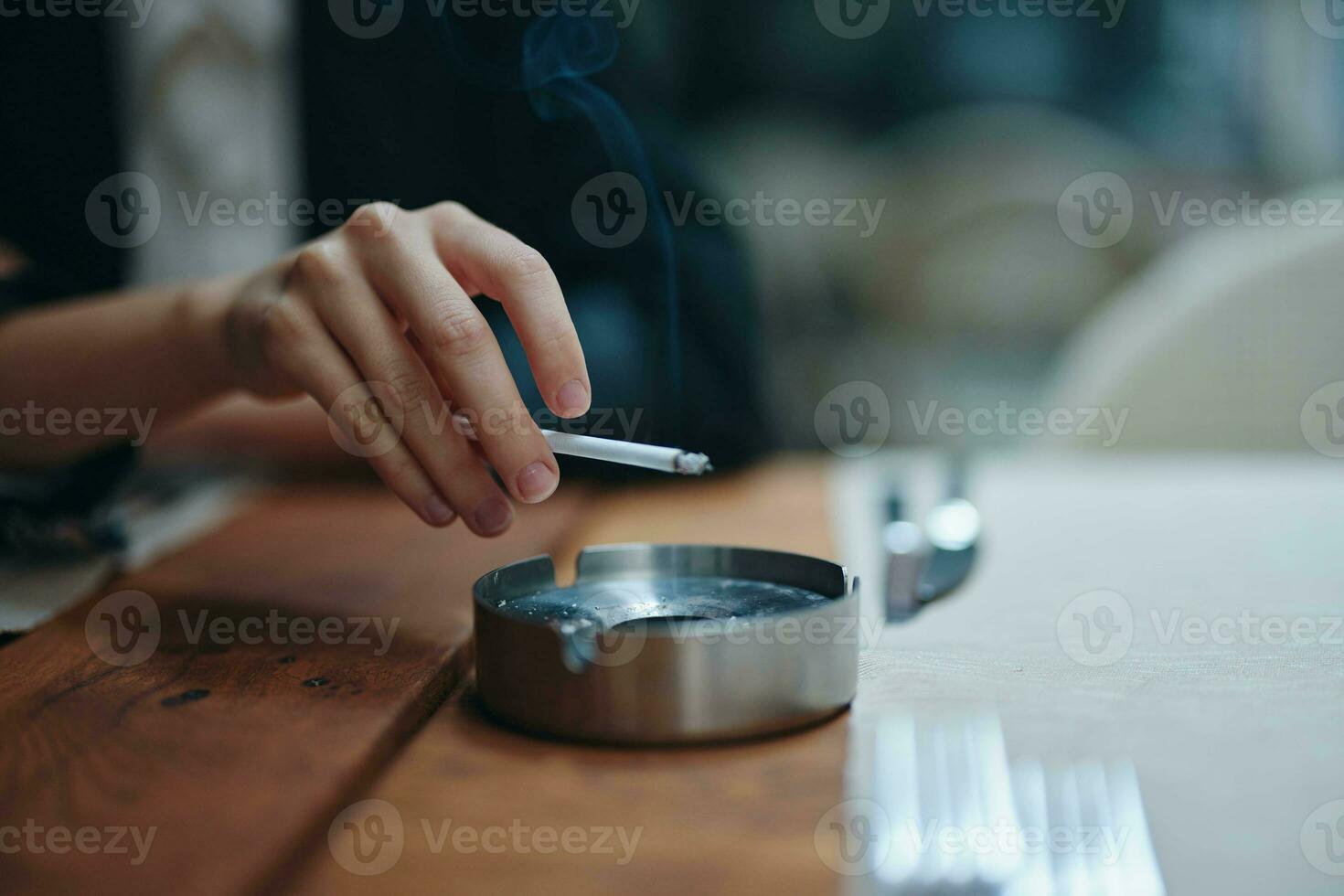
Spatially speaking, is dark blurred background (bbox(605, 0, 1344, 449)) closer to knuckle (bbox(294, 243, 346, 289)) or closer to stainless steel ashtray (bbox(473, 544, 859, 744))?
knuckle (bbox(294, 243, 346, 289))

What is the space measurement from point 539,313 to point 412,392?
104mm


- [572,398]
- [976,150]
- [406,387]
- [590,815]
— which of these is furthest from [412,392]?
[976,150]

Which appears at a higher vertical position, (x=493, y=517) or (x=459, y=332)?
(x=459, y=332)

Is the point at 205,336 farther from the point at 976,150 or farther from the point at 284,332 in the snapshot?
the point at 976,150

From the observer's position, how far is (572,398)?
0.66 m

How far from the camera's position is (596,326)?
4.69ft

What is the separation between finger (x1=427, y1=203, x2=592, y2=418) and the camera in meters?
0.64

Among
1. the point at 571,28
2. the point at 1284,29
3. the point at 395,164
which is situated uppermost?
the point at 1284,29

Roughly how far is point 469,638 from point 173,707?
0.18 metres

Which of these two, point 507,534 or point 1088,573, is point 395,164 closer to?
point 507,534

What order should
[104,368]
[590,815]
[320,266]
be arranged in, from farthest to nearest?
1. [104,368]
2. [320,266]
3. [590,815]

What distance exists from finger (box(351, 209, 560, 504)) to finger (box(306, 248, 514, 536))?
25 millimetres

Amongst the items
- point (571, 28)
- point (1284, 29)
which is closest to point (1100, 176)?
point (1284, 29)

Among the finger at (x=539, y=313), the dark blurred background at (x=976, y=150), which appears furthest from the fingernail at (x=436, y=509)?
the dark blurred background at (x=976, y=150)
